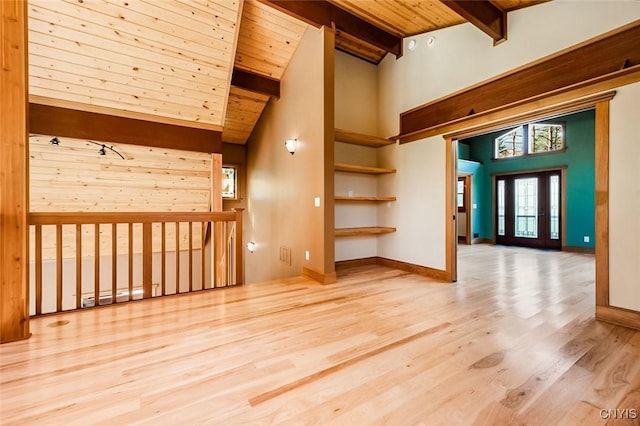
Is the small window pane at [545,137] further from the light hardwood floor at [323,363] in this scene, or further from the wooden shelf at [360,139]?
the light hardwood floor at [323,363]

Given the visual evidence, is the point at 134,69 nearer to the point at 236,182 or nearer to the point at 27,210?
the point at 27,210

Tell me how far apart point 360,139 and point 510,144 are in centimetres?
618

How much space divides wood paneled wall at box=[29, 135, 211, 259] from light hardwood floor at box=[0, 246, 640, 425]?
96.9 inches

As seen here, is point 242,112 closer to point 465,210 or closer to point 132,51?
Result: point 132,51

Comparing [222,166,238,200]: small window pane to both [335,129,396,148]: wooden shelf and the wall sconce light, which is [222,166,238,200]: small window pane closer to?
the wall sconce light

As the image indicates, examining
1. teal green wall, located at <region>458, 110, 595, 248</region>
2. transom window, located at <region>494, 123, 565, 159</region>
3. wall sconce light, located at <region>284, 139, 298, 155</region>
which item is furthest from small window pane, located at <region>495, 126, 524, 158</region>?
wall sconce light, located at <region>284, 139, 298, 155</region>

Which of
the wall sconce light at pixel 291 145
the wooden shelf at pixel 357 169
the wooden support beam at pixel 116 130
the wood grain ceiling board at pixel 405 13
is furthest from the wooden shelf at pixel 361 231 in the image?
the wood grain ceiling board at pixel 405 13

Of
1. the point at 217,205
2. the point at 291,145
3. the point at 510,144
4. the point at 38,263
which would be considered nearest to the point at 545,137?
the point at 510,144

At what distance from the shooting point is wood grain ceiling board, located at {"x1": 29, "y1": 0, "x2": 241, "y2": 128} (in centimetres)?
292

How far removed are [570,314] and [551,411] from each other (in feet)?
5.71

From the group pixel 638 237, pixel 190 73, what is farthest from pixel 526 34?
pixel 190 73

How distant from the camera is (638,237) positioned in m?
2.18

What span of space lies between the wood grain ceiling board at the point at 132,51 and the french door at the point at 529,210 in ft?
26.7

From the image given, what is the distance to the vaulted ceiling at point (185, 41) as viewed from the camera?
2.94 meters
